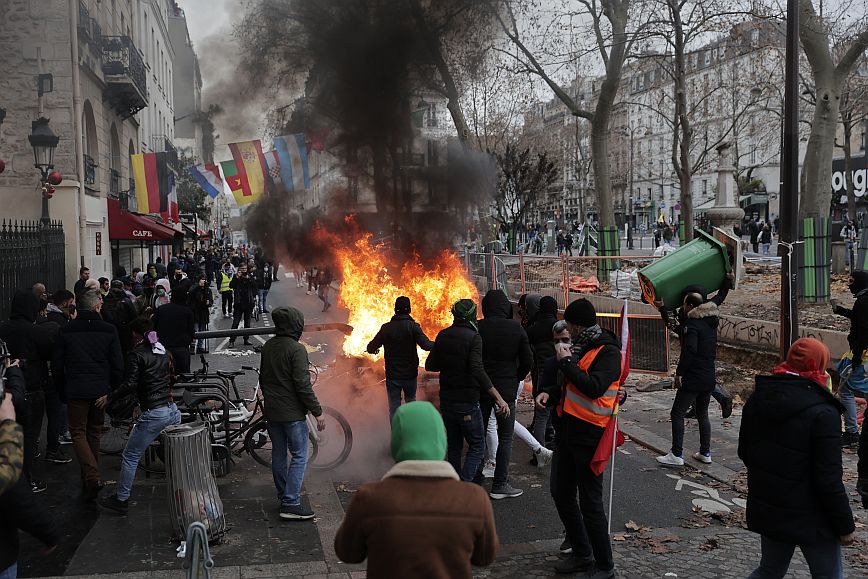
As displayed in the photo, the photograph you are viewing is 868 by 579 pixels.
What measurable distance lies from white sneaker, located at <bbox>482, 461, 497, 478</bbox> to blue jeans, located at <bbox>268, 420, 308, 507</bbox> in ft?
6.07

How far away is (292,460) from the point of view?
19.4 feet

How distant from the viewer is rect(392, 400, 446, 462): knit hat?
262cm

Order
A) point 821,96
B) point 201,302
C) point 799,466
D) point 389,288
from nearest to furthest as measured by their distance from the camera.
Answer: point 799,466
point 389,288
point 201,302
point 821,96

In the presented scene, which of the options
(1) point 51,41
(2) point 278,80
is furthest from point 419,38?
(1) point 51,41

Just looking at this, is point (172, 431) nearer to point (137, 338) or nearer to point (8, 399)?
point (137, 338)

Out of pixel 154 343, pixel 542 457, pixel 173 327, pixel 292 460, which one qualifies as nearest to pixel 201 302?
pixel 173 327

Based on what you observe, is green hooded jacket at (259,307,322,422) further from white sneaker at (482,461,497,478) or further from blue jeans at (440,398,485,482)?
white sneaker at (482,461,497,478)

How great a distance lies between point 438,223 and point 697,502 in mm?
6564

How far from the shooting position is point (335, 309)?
75.4ft

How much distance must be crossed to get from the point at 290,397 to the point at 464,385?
1.38m

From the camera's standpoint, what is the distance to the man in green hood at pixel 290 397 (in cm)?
581

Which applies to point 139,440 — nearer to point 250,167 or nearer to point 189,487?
point 189,487

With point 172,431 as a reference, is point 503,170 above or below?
above

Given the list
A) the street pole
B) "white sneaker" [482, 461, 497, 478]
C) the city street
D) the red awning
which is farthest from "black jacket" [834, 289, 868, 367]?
the red awning
